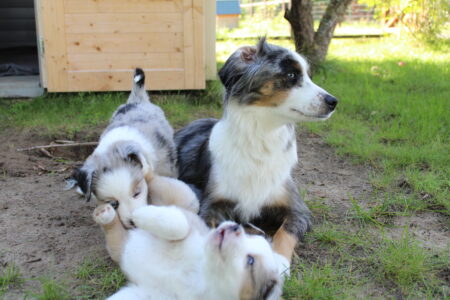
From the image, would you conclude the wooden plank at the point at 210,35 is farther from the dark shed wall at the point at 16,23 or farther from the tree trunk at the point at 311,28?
the dark shed wall at the point at 16,23

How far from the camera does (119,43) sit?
6500 millimetres

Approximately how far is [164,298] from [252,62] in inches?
66.9

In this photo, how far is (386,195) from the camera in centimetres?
399

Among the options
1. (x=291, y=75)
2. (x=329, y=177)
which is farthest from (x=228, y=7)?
(x=291, y=75)

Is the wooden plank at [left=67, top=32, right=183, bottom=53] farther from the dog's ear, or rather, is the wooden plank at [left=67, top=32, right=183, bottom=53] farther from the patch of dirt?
the dog's ear

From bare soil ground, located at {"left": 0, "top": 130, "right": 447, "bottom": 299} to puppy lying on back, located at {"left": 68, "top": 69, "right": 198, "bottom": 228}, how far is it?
0.37 meters

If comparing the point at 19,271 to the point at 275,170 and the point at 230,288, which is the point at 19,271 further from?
the point at 275,170

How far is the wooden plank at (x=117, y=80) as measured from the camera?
6.52m

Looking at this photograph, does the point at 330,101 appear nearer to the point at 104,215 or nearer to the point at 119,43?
the point at 104,215

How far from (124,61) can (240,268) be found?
4.88 metres

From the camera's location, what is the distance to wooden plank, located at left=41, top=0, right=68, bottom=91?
245 inches

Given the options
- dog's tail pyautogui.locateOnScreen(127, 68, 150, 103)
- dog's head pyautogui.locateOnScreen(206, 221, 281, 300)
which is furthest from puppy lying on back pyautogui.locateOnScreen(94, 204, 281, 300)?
dog's tail pyautogui.locateOnScreen(127, 68, 150, 103)

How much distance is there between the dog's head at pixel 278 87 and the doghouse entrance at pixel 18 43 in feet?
16.0

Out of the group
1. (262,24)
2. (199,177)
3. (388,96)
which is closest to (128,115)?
(199,177)
